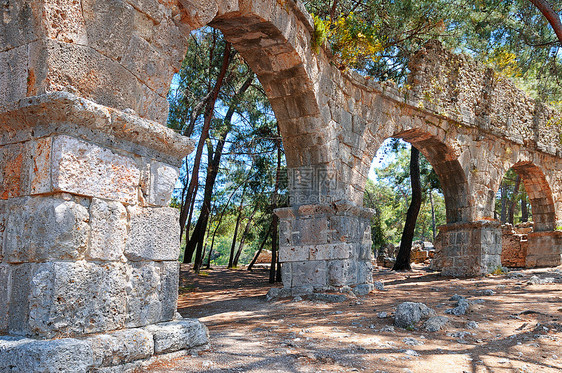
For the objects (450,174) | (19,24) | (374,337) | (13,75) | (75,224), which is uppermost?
(450,174)

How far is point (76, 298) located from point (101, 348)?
0.32m

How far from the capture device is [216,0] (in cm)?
418

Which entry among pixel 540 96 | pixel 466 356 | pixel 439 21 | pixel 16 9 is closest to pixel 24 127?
pixel 16 9

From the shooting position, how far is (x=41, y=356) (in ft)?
7.63

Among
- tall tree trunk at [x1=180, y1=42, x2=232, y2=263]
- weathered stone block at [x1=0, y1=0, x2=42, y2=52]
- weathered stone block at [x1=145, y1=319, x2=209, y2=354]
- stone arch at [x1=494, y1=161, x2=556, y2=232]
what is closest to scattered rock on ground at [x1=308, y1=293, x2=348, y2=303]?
weathered stone block at [x1=145, y1=319, x2=209, y2=354]

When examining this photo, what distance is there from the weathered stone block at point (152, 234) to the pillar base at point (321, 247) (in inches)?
146

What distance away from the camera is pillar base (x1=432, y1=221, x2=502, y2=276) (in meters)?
10.1

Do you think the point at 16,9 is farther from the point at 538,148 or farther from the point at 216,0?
the point at 538,148

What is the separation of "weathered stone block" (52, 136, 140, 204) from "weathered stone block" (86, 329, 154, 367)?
0.83 m

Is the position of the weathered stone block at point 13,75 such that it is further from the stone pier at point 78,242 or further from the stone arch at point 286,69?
the stone arch at point 286,69

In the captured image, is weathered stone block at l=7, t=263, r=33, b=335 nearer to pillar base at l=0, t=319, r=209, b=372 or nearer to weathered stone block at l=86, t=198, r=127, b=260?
pillar base at l=0, t=319, r=209, b=372

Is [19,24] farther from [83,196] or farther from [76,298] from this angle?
[76,298]

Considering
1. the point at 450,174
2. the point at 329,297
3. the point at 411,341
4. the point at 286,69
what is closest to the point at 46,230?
the point at 411,341

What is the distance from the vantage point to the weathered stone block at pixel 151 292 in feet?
9.74
